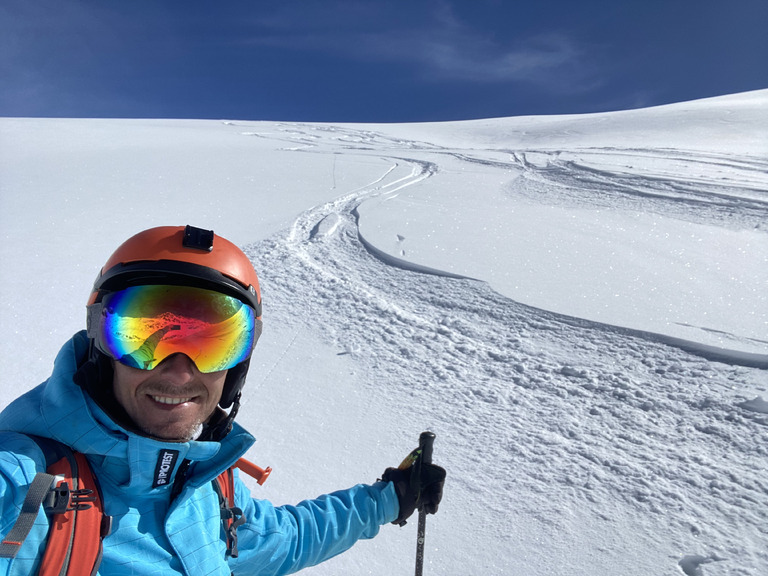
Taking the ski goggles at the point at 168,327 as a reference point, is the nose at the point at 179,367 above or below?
below

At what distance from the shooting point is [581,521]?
6.57 ft

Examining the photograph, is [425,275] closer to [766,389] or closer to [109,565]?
[766,389]

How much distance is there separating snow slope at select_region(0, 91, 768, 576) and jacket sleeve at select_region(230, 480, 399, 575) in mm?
238

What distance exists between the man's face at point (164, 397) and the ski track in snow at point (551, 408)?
115cm

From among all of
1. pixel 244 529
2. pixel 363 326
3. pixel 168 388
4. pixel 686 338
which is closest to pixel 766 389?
pixel 686 338

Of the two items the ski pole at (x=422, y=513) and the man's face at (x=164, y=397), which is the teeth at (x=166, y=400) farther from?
the ski pole at (x=422, y=513)

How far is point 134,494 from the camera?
1271mm

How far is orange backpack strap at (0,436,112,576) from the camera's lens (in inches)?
40.4

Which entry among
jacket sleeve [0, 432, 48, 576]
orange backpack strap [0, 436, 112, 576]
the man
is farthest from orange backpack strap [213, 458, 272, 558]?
jacket sleeve [0, 432, 48, 576]

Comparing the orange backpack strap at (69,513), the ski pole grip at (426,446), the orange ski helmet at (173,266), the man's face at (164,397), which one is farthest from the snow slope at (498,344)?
the orange ski helmet at (173,266)

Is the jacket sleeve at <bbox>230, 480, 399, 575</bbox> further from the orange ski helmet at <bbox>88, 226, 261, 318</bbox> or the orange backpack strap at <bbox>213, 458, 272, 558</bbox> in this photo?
the orange ski helmet at <bbox>88, 226, 261, 318</bbox>

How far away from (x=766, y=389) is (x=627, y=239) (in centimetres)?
286

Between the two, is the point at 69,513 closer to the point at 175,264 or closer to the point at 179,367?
the point at 179,367

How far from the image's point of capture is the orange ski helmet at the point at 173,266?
1386 mm
